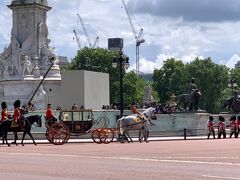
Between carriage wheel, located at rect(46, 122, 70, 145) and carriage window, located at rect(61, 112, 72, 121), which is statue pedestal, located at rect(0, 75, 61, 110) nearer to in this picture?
carriage window, located at rect(61, 112, 72, 121)

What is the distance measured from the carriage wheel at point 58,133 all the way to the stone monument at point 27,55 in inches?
1340

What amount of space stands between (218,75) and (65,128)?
94965 mm

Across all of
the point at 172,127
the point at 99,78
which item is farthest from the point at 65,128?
the point at 99,78

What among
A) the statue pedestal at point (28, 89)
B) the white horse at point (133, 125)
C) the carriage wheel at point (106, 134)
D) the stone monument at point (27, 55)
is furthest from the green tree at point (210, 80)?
the white horse at point (133, 125)

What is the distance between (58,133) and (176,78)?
99625 millimetres

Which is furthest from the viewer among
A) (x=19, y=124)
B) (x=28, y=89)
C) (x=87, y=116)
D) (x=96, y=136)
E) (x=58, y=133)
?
(x=28, y=89)

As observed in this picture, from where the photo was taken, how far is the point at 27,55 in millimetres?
70625

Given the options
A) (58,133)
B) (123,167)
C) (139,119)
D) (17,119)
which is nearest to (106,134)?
(139,119)

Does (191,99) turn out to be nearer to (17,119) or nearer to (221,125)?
(221,125)

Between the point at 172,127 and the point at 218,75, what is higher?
the point at 218,75

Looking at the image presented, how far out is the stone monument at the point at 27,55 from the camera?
6938 centimetres

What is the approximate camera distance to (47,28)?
71375 mm

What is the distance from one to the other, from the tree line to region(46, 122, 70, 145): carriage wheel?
8000cm

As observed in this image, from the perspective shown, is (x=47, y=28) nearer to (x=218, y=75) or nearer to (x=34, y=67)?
(x=34, y=67)
